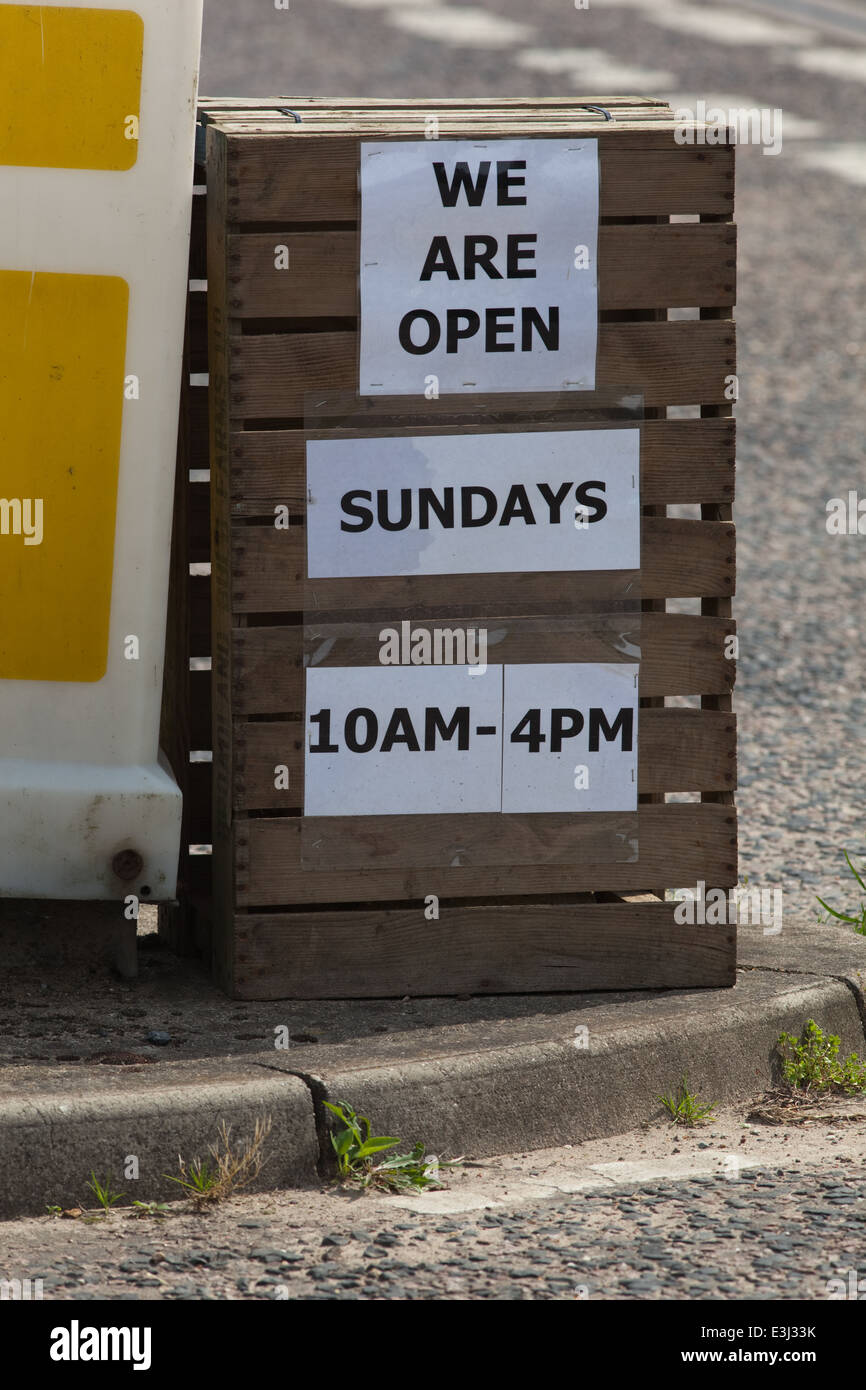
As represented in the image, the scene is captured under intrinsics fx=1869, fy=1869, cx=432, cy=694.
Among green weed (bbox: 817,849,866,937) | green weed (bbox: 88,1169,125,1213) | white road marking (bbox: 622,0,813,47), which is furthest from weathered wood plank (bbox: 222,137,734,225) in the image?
white road marking (bbox: 622,0,813,47)

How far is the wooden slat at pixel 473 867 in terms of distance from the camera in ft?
13.8

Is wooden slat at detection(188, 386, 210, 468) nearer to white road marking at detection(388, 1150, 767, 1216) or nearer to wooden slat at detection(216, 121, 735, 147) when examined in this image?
wooden slat at detection(216, 121, 735, 147)

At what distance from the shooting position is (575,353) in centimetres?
420

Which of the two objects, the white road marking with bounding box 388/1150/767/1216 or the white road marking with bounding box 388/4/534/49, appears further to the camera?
the white road marking with bounding box 388/4/534/49

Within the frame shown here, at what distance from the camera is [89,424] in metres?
4.11

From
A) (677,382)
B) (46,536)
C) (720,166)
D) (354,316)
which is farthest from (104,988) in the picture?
(720,166)

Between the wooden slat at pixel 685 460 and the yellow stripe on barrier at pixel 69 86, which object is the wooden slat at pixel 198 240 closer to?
the yellow stripe on barrier at pixel 69 86

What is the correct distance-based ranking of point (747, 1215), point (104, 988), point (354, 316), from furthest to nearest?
point (104, 988) → point (354, 316) → point (747, 1215)

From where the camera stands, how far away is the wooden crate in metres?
4.08

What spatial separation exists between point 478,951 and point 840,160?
14839mm

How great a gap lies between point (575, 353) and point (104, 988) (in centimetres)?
184

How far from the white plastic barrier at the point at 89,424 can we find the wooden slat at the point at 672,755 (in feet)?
0.92

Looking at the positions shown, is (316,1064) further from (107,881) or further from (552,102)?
(552,102)

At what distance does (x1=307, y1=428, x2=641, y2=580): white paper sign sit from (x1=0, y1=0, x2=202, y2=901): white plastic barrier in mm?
387
